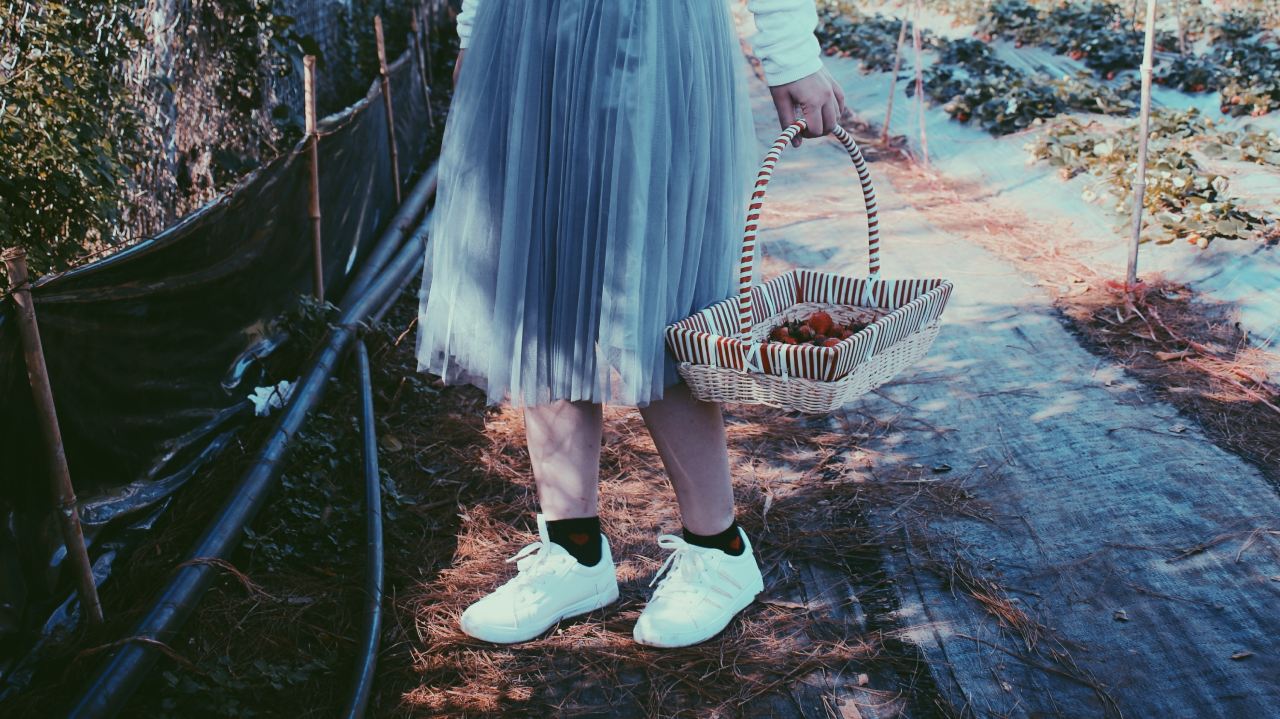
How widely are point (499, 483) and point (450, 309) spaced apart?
0.85 metres

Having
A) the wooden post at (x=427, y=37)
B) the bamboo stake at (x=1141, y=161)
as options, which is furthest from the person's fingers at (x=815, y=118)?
the wooden post at (x=427, y=37)

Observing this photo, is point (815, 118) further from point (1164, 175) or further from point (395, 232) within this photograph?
point (1164, 175)

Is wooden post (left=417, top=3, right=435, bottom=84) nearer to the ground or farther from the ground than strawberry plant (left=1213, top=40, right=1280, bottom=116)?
farther from the ground

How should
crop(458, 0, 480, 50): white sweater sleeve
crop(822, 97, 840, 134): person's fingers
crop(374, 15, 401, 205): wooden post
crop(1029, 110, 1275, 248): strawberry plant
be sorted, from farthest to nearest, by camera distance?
crop(374, 15, 401, 205): wooden post < crop(1029, 110, 1275, 248): strawberry plant < crop(458, 0, 480, 50): white sweater sleeve < crop(822, 97, 840, 134): person's fingers

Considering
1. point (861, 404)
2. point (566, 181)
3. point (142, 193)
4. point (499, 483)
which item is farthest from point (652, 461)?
point (142, 193)

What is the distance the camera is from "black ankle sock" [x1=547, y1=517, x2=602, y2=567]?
1.87 meters

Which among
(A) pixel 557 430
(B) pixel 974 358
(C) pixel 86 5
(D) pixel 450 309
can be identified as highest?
(C) pixel 86 5

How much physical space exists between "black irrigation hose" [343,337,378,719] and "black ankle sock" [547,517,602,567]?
0.35 metres

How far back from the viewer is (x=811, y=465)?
2.54m

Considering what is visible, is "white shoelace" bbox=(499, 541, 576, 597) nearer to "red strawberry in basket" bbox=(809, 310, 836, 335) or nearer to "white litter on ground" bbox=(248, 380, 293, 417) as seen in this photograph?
"red strawberry in basket" bbox=(809, 310, 836, 335)

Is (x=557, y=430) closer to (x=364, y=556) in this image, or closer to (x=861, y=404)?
(x=364, y=556)

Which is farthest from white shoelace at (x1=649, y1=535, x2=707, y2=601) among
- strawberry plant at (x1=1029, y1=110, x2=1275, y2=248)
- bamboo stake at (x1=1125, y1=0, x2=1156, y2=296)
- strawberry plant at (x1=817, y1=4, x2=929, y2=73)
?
strawberry plant at (x1=817, y1=4, x2=929, y2=73)

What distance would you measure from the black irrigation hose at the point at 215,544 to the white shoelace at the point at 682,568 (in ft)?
2.82

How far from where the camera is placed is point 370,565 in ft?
6.53
